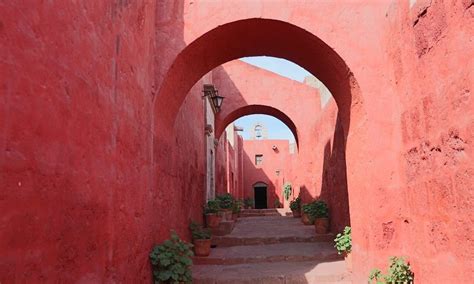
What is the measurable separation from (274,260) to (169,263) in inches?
103

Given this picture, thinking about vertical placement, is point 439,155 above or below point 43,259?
above

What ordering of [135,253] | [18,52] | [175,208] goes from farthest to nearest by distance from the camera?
[175,208], [135,253], [18,52]

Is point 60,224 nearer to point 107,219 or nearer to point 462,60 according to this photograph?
point 107,219

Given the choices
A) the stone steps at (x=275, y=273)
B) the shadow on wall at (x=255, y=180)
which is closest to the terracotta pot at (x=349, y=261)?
the stone steps at (x=275, y=273)

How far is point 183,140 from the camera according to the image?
7.40 meters

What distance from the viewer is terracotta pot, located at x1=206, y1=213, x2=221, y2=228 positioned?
30.9ft

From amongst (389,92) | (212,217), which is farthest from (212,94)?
(389,92)

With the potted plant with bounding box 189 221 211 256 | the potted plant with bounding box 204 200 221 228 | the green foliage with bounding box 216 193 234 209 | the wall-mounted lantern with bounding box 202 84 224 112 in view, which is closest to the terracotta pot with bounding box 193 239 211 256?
the potted plant with bounding box 189 221 211 256

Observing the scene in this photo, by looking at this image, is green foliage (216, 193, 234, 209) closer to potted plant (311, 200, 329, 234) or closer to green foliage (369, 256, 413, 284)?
potted plant (311, 200, 329, 234)

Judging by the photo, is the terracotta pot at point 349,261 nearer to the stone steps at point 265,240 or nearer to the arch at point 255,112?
the stone steps at point 265,240

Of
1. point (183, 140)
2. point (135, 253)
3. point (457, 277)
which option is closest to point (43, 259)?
point (135, 253)

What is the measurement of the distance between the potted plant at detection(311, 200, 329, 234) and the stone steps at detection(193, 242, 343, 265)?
0.88m

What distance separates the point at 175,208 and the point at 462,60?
4544 mm

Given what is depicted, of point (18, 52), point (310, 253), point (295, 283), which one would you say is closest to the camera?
point (18, 52)
